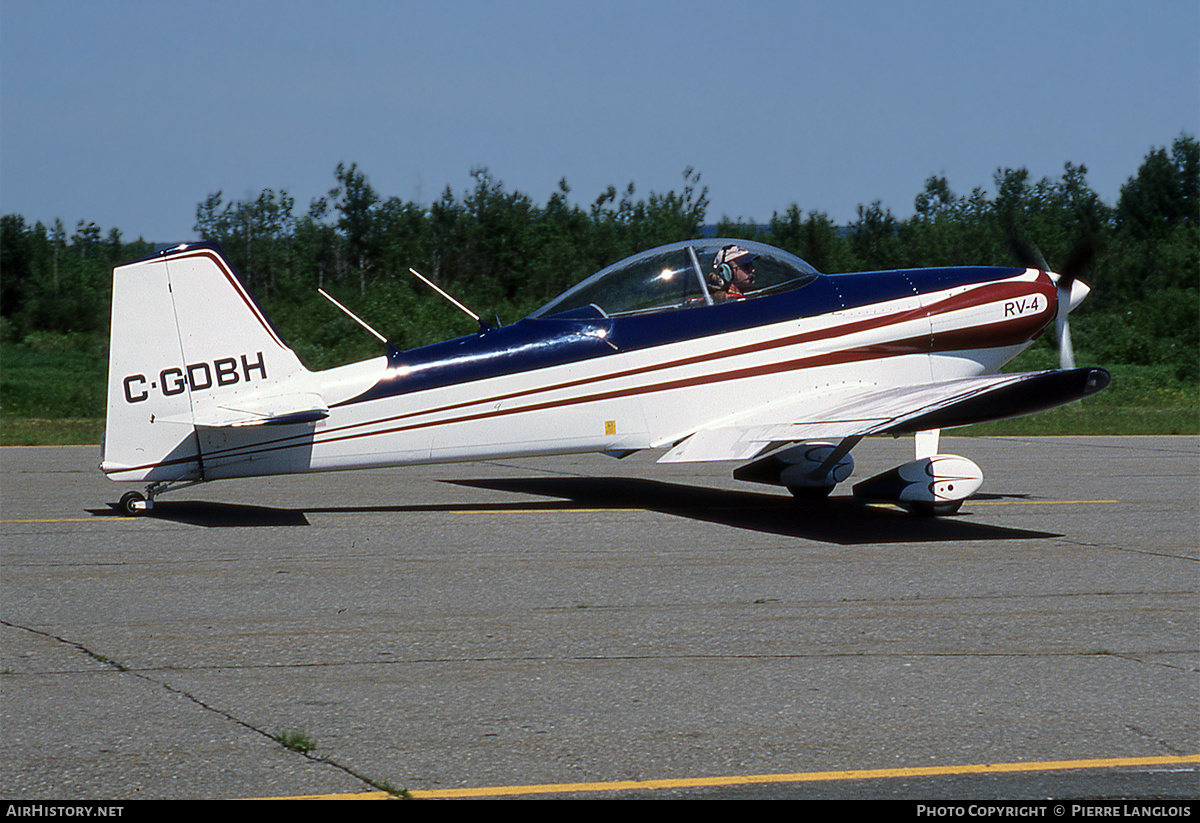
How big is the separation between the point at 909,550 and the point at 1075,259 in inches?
162

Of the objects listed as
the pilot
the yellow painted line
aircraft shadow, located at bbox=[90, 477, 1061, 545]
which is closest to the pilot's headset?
the pilot

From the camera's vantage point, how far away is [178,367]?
30.8ft

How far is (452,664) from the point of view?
5.65m

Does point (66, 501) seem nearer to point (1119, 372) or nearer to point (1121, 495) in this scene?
point (1121, 495)

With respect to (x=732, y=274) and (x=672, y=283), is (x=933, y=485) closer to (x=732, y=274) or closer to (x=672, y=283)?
(x=732, y=274)

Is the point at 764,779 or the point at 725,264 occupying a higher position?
the point at 725,264

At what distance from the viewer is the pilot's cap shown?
10586 mm

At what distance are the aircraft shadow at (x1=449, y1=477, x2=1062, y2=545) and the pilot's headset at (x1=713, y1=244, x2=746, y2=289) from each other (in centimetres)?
207

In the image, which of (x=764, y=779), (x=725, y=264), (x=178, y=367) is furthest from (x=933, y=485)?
(x=764, y=779)

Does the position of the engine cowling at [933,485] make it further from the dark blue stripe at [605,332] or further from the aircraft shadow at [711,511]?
the dark blue stripe at [605,332]

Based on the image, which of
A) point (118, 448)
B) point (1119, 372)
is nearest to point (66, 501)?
point (118, 448)

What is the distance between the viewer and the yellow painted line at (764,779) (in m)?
3.92

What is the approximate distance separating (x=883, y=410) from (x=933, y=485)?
43.0 inches

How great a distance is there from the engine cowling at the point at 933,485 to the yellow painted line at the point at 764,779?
240 inches
